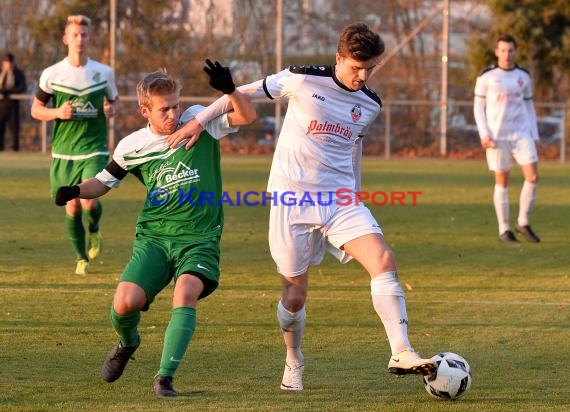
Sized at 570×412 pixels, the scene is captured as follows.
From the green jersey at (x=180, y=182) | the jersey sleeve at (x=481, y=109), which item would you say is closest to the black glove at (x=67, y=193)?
the green jersey at (x=180, y=182)

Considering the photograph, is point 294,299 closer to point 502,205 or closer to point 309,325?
point 309,325

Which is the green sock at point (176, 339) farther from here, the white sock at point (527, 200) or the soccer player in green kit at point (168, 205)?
the white sock at point (527, 200)

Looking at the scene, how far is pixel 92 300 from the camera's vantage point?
8695mm

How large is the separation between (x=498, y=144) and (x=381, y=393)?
7741mm

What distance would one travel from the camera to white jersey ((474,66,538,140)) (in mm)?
13117

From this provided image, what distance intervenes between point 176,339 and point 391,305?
40.7 inches

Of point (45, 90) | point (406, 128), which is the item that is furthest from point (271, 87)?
point (406, 128)

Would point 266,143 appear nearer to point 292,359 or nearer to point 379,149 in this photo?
point 379,149

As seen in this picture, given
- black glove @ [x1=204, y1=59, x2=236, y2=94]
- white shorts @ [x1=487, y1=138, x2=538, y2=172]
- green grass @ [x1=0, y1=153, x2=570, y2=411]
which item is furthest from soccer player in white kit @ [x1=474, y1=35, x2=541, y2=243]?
black glove @ [x1=204, y1=59, x2=236, y2=94]

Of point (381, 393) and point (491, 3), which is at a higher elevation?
point (491, 3)

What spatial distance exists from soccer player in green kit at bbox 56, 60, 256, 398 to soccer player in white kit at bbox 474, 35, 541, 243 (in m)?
7.28

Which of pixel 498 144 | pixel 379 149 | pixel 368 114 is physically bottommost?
pixel 379 149

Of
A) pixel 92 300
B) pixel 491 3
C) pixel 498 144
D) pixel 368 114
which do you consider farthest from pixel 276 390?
pixel 491 3

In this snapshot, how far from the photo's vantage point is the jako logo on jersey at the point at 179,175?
20.0 ft
